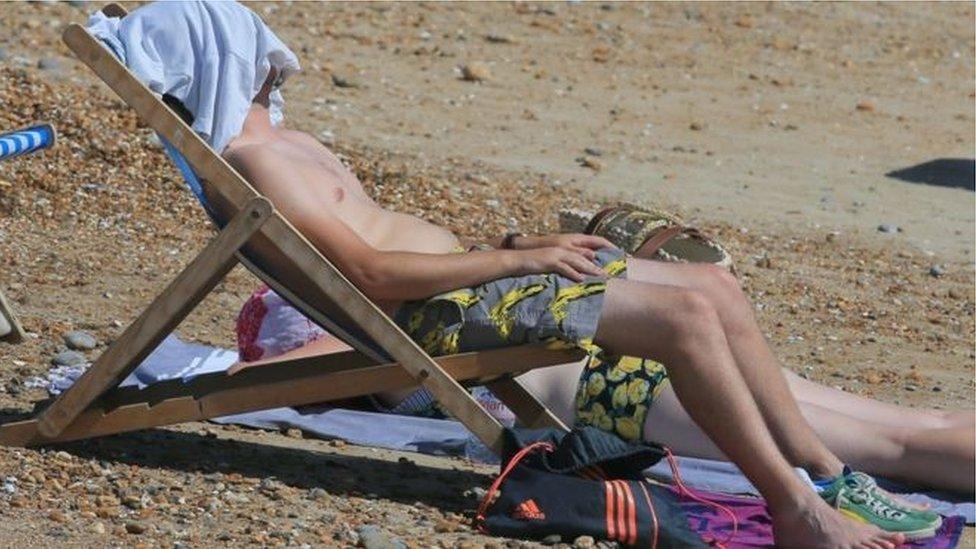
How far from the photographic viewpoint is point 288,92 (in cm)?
1080

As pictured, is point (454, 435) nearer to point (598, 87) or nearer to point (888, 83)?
point (598, 87)

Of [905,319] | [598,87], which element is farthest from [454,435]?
[598,87]

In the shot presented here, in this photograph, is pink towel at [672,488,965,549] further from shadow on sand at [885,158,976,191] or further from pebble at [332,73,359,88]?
pebble at [332,73,359,88]

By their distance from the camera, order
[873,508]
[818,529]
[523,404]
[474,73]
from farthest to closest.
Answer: [474,73]
[523,404]
[873,508]
[818,529]

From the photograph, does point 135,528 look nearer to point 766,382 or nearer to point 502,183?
point 766,382

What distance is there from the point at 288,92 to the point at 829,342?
432 centimetres

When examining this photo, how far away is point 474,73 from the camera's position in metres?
11.8

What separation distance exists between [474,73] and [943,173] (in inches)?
110

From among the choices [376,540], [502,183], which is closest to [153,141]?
[502,183]

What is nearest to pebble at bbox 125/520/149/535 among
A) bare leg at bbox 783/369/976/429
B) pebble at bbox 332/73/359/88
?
bare leg at bbox 783/369/976/429

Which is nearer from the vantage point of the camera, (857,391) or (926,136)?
(857,391)

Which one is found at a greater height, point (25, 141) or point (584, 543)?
point (25, 141)

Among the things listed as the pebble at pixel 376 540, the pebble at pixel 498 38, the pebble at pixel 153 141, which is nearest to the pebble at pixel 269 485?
the pebble at pixel 376 540

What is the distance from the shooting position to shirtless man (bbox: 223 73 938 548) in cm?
458
